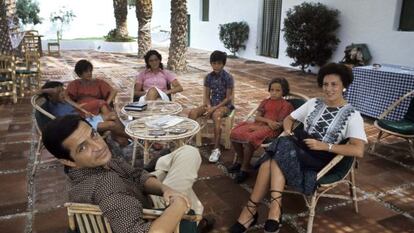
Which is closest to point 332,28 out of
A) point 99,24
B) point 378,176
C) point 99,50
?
point 378,176

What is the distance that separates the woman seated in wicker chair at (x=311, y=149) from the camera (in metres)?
2.08

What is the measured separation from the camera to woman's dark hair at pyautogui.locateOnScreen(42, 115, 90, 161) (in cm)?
127

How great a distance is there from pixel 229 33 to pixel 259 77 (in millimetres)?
3715

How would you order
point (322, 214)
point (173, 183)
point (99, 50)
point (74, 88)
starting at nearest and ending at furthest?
point (173, 183)
point (322, 214)
point (74, 88)
point (99, 50)

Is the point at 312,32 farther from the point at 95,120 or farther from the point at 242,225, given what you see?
the point at 242,225

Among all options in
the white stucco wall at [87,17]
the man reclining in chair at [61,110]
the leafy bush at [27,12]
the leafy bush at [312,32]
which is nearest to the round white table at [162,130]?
the man reclining in chair at [61,110]

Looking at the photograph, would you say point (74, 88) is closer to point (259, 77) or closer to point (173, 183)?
point (173, 183)

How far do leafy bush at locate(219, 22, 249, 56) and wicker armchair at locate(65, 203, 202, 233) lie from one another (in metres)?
10.1

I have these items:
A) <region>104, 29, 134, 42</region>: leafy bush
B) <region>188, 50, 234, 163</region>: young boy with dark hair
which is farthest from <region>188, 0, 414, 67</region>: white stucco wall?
<region>104, 29, 134, 42</region>: leafy bush

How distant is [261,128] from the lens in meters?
2.86

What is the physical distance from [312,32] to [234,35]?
3.82 meters

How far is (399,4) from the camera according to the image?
622 cm

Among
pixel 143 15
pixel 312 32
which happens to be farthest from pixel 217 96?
pixel 143 15

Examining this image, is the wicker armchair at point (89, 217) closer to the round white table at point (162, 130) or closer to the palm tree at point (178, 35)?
the round white table at point (162, 130)
